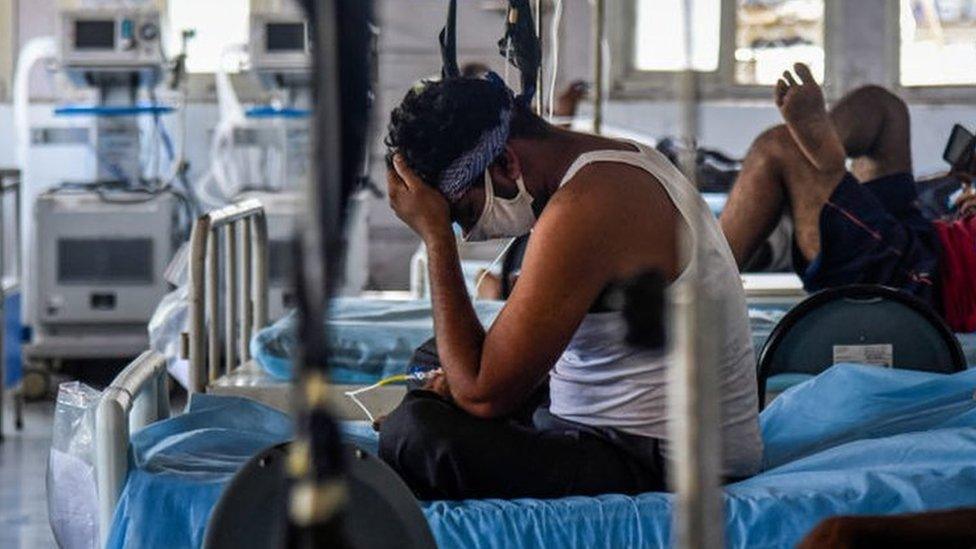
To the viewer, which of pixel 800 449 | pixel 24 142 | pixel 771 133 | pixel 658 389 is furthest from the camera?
pixel 24 142

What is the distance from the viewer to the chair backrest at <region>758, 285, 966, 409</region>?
3.32 m

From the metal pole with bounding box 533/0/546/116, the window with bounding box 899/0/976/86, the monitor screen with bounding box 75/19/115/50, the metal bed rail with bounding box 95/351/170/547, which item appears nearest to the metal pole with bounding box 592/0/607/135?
the metal pole with bounding box 533/0/546/116

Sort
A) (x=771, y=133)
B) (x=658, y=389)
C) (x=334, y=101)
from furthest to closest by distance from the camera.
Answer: (x=771, y=133)
(x=658, y=389)
(x=334, y=101)

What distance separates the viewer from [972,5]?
8.68 metres

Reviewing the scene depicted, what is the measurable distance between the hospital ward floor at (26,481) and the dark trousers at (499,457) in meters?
2.11

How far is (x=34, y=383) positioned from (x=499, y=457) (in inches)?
208

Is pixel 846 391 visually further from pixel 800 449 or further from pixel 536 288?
pixel 536 288

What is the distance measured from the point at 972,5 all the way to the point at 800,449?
630 centimetres

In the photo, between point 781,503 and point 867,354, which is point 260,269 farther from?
point 781,503

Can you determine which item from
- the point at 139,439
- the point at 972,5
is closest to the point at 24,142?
the point at 972,5

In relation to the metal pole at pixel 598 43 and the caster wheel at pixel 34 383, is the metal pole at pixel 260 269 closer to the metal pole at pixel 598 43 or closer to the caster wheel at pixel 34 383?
the metal pole at pixel 598 43

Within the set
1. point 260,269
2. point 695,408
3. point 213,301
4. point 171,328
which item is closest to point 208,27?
point 171,328

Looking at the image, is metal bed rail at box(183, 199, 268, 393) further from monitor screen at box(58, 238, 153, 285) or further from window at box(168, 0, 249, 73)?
window at box(168, 0, 249, 73)

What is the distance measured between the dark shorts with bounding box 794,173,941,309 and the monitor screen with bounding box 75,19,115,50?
4306 millimetres
